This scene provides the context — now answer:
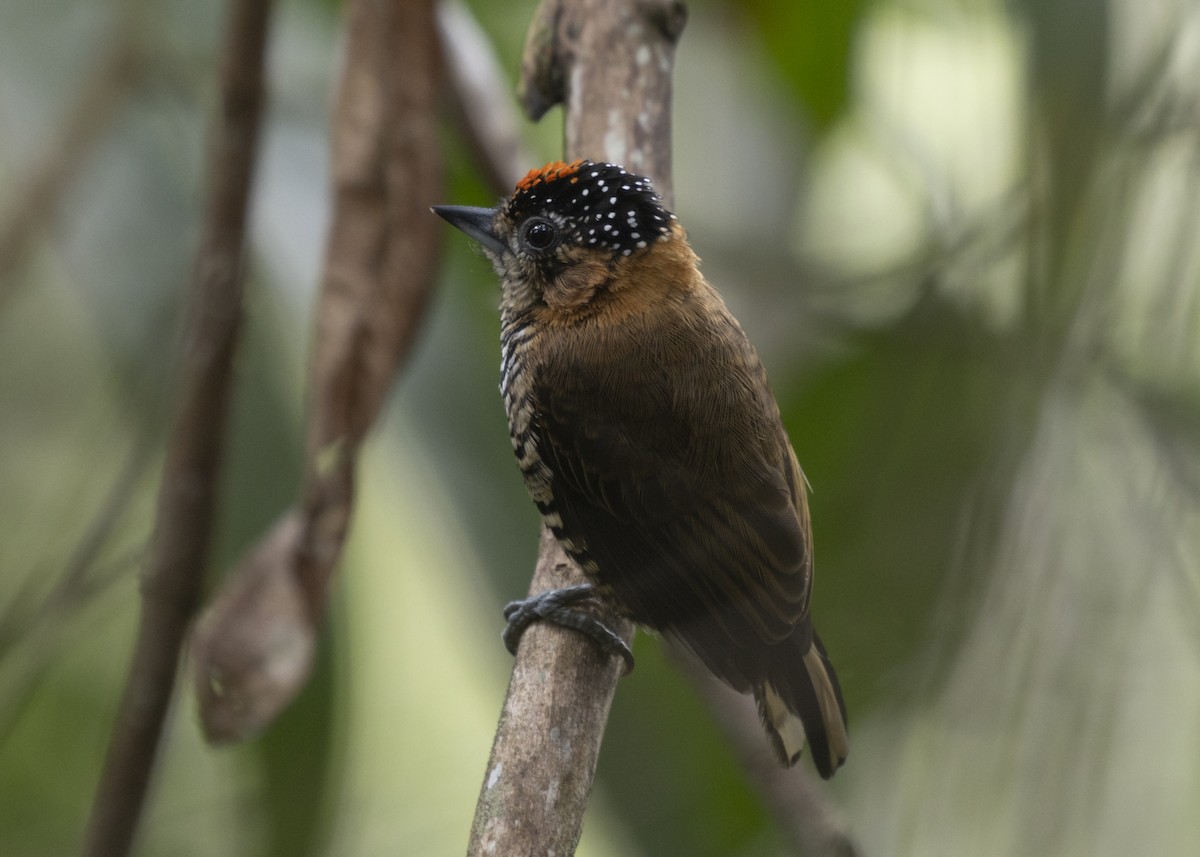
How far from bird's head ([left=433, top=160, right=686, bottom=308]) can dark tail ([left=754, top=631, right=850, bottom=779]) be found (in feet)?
2.60

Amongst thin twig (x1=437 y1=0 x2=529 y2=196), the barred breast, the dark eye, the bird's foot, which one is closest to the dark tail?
the bird's foot

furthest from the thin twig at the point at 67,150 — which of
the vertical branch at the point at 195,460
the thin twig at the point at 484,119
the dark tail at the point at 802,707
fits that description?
the dark tail at the point at 802,707

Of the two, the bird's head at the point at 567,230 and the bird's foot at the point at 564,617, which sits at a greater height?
the bird's head at the point at 567,230

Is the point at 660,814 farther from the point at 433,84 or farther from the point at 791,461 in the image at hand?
the point at 433,84

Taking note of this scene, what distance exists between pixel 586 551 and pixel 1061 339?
3.17 ft

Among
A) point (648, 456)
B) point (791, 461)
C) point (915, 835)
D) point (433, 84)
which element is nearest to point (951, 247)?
point (791, 461)

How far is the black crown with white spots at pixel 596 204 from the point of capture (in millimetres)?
2398

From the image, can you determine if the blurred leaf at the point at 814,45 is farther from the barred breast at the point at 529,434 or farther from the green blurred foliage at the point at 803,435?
the barred breast at the point at 529,434

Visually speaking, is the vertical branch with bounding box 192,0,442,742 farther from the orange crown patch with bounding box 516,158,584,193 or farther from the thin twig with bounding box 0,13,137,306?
the thin twig with bounding box 0,13,137,306

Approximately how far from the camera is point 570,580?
7.75 ft

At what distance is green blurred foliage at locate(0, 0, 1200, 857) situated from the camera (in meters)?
2.18

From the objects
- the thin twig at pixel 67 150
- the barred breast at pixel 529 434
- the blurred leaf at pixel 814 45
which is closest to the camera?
the barred breast at pixel 529 434

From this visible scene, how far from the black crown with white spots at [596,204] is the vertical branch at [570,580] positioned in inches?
3.0

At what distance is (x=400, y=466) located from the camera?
4133mm
